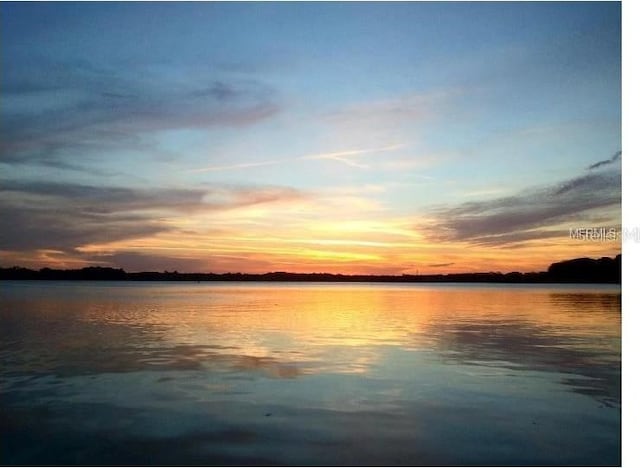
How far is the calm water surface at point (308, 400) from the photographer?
6.54 m

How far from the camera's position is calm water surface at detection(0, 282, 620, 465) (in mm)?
6543

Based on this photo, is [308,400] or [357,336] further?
[357,336]

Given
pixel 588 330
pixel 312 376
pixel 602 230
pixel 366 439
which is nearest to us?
pixel 366 439

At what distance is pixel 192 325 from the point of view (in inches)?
778

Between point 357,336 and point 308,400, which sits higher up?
point 357,336

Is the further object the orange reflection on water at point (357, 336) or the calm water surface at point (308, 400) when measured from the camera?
the orange reflection on water at point (357, 336)

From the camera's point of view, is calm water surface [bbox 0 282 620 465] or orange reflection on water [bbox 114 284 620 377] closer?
calm water surface [bbox 0 282 620 465]

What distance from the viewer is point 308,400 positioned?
8.69 meters
